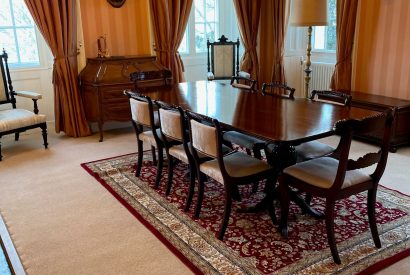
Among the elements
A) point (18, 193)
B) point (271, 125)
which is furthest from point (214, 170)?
point (18, 193)

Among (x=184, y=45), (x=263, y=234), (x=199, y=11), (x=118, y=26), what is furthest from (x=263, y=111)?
(x=199, y=11)

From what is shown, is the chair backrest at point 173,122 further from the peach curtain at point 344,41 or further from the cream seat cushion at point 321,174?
the peach curtain at point 344,41

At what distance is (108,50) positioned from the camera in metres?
5.21

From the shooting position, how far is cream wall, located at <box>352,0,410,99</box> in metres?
4.34

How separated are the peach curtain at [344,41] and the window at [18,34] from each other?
3.93 metres

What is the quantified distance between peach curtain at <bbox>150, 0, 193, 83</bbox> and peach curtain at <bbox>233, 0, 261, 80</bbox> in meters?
0.86

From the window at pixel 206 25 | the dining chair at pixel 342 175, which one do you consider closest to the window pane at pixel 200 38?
the window at pixel 206 25

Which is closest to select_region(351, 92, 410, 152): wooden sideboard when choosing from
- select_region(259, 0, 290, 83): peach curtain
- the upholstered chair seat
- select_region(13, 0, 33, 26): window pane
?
the upholstered chair seat

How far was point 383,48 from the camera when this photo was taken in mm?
4559

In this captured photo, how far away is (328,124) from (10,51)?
429cm

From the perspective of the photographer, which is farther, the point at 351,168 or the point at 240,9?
the point at 240,9

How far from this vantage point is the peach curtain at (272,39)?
5718 millimetres

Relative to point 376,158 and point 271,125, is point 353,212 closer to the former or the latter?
point 376,158

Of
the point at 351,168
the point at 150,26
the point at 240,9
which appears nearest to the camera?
the point at 351,168
